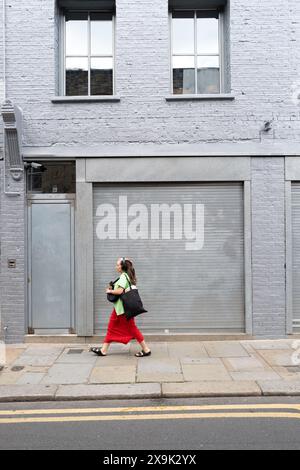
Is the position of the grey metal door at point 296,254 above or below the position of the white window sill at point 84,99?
below

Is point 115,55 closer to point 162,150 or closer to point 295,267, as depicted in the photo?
point 162,150

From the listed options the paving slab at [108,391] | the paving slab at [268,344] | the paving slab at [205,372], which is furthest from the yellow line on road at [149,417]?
the paving slab at [268,344]

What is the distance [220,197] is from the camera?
8953 mm

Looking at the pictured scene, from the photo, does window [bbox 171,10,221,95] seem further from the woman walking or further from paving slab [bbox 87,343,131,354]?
paving slab [bbox 87,343,131,354]

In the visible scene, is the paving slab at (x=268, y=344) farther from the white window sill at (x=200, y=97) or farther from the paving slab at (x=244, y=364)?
the white window sill at (x=200, y=97)

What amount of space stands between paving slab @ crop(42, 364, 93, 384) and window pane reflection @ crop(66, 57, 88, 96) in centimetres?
534

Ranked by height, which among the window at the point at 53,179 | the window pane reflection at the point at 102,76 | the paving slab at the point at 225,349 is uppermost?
the window pane reflection at the point at 102,76

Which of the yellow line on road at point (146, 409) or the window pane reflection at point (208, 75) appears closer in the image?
the yellow line on road at point (146, 409)

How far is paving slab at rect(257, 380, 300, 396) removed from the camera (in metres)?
6.00

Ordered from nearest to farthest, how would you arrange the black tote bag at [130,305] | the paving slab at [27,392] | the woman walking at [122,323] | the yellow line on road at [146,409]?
the yellow line on road at [146,409] < the paving slab at [27,392] < the black tote bag at [130,305] < the woman walking at [122,323]

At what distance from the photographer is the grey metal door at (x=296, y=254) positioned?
29.2 feet

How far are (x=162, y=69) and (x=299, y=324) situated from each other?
5645 mm

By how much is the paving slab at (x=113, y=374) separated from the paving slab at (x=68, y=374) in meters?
0.12

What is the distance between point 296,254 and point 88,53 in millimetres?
5828
